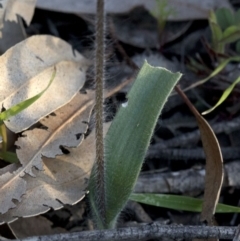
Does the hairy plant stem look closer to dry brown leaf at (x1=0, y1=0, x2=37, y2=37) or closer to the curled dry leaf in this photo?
the curled dry leaf

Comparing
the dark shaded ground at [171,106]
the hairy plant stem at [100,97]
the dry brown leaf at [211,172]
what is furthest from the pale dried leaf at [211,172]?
the hairy plant stem at [100,97]

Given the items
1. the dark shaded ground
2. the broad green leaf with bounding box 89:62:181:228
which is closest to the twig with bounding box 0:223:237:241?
the broad green leaf with bounding box 89:62:181:228

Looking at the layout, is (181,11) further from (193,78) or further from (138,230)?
(138,230)

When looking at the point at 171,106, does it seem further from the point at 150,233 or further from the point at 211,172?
the point at 150,233

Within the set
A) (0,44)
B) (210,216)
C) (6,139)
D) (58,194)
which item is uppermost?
(0,44)

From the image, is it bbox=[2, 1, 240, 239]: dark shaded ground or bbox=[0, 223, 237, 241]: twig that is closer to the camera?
bbox=[0, 223, 237, 241]: twig

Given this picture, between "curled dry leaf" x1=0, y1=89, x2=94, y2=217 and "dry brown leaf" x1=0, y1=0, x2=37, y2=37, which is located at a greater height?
"dry brown leaf" x1=0, y1=0, x2=37, y2=37

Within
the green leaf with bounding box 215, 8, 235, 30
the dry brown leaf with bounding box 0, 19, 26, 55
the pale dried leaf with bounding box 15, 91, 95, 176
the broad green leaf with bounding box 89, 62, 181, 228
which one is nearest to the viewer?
the broad green leaf with bounding box 89, 62, 181, 228

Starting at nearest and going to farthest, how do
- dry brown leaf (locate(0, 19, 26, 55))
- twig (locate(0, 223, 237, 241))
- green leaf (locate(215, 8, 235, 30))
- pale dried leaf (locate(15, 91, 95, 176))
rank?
twig (locate(0, 223, 237, 241)) → pale dried leaf (locate(15, 91, 95, 176)) → dry brown leaf (locate(0, 19, 26, 55)) → green leaf (locate(215, 8, 235, 30))

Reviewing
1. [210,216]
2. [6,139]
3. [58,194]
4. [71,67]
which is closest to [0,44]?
[71,67]
